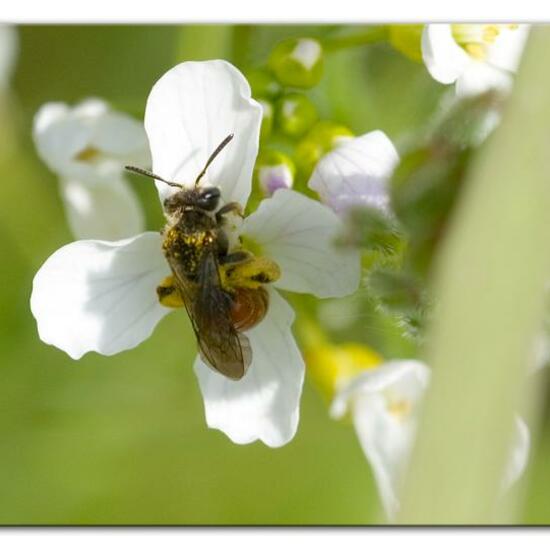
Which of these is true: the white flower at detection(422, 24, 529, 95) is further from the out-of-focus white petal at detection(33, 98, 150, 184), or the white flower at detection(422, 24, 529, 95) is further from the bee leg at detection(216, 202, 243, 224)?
the out-of-focus white petal at detection(33, 98, 150, 184)

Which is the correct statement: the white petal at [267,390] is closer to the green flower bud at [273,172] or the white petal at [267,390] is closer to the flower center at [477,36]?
the green flower bud at [273,172]

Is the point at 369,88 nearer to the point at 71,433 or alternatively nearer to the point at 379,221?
the point at 71,433

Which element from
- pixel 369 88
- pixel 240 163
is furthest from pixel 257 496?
pixel 240 163

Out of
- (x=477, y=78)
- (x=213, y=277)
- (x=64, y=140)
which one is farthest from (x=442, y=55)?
(x=64, y=140)

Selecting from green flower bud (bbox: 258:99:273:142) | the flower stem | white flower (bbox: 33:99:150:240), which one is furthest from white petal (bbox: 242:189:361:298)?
the flower stem

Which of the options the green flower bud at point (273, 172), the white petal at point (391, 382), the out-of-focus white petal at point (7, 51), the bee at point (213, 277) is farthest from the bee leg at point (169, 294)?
the out-of-focus white petal at point (7, 51)
